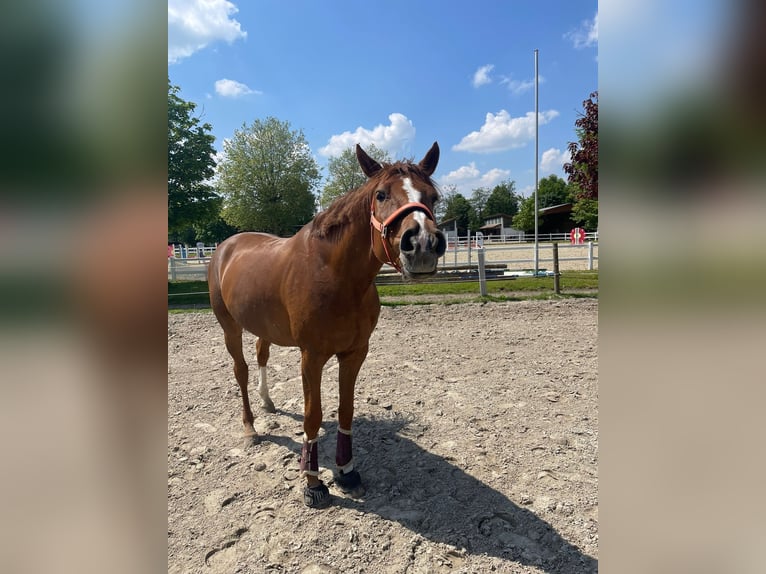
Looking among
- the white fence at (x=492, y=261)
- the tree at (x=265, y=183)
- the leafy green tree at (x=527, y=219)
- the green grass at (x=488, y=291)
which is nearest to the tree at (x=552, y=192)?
the leafy green tree at (x=527, y=219)

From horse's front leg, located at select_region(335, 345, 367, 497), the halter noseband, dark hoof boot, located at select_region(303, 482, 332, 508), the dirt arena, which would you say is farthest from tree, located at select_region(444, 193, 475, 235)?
dark hoof boot, located at select_region(303, 482, 332, 508)

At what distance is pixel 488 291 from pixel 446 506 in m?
8.81

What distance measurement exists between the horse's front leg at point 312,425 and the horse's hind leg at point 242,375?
3.55 feet

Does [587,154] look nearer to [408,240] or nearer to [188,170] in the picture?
[408,240]

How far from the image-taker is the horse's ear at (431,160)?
272 cm

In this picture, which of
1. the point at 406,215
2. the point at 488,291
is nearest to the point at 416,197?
the point at 406,215

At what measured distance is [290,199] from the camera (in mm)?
26078

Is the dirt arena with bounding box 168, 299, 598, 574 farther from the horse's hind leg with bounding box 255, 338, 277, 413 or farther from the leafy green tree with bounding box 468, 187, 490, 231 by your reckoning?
the leafy green tree with bounding box 468, 187, 490, 231

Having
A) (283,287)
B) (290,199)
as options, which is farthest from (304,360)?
(290,199)

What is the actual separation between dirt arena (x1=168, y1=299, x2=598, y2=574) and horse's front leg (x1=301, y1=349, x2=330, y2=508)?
11cm
